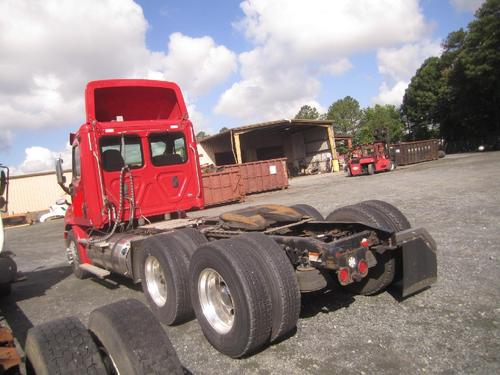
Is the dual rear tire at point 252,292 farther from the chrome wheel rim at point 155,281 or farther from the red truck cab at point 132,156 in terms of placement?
the red truck cab at point 132,156

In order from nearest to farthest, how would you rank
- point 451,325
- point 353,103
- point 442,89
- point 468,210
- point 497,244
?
point 451,325, point 497,244, point 468,210, point 442,89, point 353,103

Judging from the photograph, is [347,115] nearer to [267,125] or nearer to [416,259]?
[267,125]

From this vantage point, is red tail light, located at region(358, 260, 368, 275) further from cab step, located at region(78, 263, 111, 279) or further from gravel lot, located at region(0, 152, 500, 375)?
cab step, located at region(78, 263, 111, 279)

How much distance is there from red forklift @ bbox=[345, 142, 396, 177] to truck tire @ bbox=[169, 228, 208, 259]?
24.0 meters

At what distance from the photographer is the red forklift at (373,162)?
27.2 meters

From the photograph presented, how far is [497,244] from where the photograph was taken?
19.4 feet

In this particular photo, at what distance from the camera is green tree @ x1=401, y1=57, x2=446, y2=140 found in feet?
174

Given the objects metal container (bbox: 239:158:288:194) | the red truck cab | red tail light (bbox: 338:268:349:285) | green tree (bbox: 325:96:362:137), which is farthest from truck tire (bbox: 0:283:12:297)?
green tree (bbox: 325:96:362:137)

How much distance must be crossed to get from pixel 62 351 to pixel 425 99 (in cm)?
5905

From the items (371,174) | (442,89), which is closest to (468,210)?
(371,174)

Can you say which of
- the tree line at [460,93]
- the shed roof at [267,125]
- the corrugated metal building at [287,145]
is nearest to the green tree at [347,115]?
the tree line at [460,93]

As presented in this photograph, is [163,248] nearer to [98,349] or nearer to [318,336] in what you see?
[318,336]

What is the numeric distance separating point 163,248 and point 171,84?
3.73 metres

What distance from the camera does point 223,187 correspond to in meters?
21.2
